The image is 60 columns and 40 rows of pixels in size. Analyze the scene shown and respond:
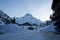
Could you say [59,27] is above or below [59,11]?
below

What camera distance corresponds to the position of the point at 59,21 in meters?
28.3

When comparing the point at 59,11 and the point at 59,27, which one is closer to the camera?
the point at 59,11

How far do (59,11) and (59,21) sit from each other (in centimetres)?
200

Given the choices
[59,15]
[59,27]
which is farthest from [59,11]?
[59,27]

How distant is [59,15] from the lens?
92.2 ft

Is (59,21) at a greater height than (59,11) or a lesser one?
lesser

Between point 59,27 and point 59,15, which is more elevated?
point 59,15

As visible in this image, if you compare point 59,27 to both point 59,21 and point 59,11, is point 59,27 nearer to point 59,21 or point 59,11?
point 59,21

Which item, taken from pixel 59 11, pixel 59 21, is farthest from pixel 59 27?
pixel 59 11

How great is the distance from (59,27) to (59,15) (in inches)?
113

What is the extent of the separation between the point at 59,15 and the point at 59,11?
0.89m

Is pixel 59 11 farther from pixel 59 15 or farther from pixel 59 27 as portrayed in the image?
pixel 59 27

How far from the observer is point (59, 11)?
27.6 meters
